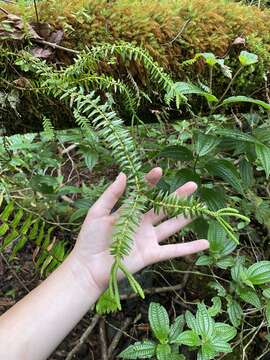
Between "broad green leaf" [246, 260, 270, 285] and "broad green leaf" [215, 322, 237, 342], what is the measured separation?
0.17m

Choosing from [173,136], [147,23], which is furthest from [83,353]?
[147,23]

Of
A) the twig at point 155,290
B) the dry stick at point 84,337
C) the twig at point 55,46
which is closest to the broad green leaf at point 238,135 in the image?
the twig at point 55,46

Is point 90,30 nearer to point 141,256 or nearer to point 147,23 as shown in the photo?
point 147,23

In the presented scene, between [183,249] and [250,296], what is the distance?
1.81 feet

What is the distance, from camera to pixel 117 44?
1.08m

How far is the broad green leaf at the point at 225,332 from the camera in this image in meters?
1.42

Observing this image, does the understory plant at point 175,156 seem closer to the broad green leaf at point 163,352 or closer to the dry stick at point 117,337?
the broad green leaf at point 163,352

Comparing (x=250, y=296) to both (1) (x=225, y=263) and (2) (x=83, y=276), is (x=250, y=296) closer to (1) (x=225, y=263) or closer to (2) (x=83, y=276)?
(1) (x=225, y=263)

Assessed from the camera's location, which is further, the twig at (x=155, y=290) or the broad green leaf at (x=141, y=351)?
the twig at (x=155, y=290)

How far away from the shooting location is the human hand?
3.56ft

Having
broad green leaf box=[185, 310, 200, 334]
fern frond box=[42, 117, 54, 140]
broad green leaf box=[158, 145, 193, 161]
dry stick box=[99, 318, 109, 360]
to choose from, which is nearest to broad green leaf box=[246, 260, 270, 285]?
broad green leaf box=[185, 310, 200, 334]

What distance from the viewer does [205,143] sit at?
1.27m

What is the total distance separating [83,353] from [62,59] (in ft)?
4.37

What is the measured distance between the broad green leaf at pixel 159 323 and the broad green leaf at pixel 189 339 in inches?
2.7
